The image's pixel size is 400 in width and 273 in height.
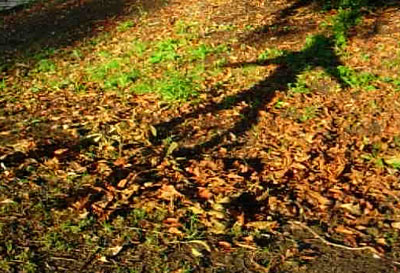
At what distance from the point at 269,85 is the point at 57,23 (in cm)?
469

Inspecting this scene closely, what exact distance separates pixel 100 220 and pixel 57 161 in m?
0.95

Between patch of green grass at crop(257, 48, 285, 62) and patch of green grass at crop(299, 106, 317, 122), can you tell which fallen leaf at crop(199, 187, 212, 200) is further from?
patch of green grass at crop(257, 48, 285, 62)

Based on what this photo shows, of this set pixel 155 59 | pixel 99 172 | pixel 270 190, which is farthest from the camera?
pixel 155 59

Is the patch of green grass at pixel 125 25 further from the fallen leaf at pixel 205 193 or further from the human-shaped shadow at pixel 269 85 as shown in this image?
the fallen leaf at pixel 205 193

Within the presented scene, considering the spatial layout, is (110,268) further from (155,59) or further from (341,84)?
(155,59)

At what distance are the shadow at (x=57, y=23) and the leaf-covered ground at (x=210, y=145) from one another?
6.4 inches

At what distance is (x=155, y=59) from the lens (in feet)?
22.9

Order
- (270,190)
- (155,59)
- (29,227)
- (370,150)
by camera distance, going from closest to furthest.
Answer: (29,227) → (270,190) → (370,150) → (155,59)

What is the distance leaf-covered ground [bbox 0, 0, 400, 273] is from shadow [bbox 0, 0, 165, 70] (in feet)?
0.54

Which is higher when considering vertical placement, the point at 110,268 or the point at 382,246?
the point at 110,268

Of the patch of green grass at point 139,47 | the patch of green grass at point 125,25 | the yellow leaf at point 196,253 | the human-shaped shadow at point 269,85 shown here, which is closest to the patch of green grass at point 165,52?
the patch of green grass at point 139,47

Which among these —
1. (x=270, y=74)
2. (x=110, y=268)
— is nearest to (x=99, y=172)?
(x=110, y=268)

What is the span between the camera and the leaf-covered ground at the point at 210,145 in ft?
11.7

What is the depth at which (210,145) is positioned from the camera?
4848mm
